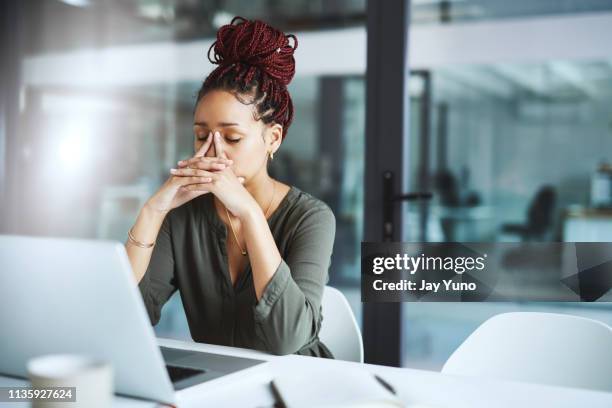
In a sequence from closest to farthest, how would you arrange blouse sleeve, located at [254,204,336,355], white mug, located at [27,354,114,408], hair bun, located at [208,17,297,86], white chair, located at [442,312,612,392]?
white mug, located at [27,354,114,408]
blouse sleeve, located at [254,204,336,355]
white chair, located at [442,312,612,392]
hair bun, located at [208,17,297,86]

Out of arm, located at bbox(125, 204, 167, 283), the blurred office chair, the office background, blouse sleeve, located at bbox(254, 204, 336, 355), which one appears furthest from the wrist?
the blurred office chair

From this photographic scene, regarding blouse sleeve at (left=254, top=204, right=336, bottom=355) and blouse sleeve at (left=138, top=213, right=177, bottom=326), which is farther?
blouse sleeve at (left=138, top=213, right=177, bottom=326)

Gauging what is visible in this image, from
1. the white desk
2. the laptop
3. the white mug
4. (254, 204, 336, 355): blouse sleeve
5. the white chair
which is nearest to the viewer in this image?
the white mug

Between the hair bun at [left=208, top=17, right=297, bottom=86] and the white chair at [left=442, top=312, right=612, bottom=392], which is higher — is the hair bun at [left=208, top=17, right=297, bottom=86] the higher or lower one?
the higher one

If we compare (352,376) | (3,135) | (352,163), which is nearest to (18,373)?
(352,376)

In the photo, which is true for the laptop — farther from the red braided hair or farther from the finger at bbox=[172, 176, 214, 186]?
the red braided hair

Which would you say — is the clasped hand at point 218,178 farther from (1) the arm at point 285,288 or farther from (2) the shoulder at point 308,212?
(2) the shoulder at point 308,212

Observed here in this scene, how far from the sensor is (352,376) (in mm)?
1113

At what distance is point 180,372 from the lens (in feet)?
4.11

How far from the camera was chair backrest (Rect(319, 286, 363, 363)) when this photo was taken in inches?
73.9

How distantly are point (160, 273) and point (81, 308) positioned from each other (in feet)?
2.90

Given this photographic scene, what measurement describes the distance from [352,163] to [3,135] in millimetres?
2049


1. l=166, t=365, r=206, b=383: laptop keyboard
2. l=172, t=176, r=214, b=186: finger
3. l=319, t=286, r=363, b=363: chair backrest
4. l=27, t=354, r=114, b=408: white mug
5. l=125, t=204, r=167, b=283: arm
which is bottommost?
l=319, t=286, r=363, b=363: chair backrest

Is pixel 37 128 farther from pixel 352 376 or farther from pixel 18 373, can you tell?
pixel 352 376
